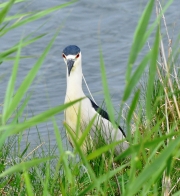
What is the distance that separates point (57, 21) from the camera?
28.0ft

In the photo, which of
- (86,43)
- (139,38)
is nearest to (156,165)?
(139,38)

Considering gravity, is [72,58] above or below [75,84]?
above

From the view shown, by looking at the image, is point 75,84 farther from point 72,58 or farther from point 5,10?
A: point 5,10

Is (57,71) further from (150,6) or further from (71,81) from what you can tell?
(150,6)

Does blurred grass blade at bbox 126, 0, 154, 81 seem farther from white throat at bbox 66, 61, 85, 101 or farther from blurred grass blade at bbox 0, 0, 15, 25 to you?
white throat at bbox 66, 61, 85, 101

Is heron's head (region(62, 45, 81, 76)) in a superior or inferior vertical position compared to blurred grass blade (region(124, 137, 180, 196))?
superior

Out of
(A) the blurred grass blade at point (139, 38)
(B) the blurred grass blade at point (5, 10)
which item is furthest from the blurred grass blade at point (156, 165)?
(B) the blurred grass blade at point (5, 10)

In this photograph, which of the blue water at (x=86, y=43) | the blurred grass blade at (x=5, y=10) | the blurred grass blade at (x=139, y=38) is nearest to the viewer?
the blurred grass blade at (x=139, y=38)

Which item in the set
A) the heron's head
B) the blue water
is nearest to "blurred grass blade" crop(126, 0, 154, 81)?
the heron's head

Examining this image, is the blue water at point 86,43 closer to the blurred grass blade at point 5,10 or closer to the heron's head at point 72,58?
the heron's head at point 72,58

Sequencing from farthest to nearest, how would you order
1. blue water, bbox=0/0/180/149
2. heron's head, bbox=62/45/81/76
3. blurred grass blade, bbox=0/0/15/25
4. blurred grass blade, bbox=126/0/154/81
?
1. blue water, bbox=0/0/180/149
2. heron's head, bbox=62/45/81/76
3. blurred grass blade, bbox=0/0/15/25
4. blurred grass blade, bbox=126/0/154/81

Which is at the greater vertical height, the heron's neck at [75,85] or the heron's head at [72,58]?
the heron's head at [72,58]

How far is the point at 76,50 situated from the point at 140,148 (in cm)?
313

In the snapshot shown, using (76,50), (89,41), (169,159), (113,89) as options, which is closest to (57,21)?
(89,41)
